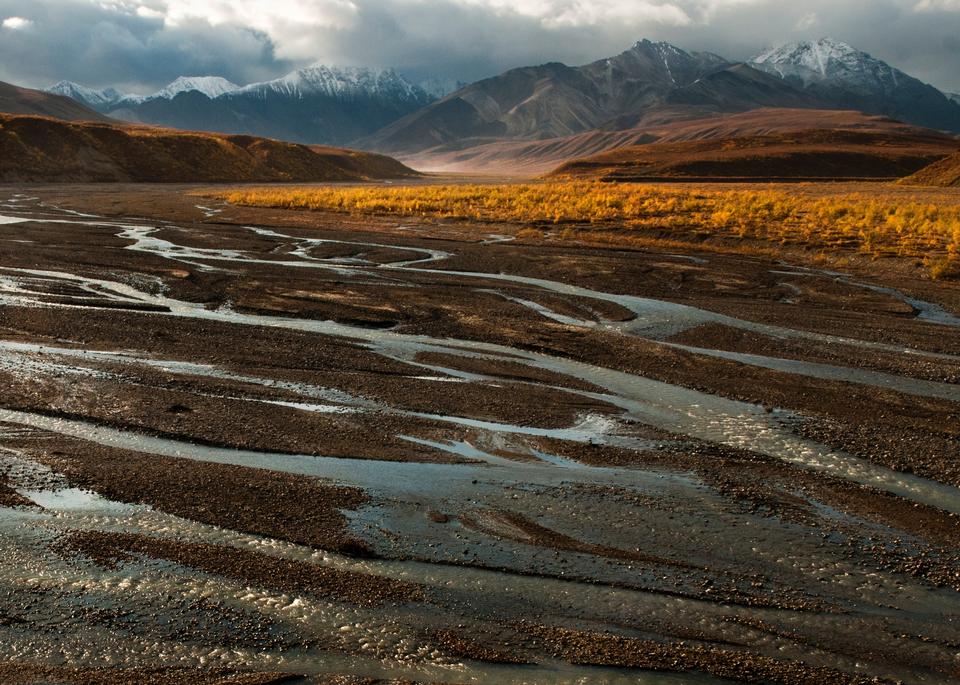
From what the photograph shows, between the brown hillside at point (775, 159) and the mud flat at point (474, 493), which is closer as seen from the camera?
the mud flat at point (474, 493)

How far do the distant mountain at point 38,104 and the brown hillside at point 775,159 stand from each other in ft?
416

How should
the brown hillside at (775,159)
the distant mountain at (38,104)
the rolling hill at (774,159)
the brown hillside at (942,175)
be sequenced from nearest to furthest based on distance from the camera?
the brown hillside at (942,175) < the rolling hill at (774,159) < the brown hillside at (775,159) < the distant mountain at (38,104)

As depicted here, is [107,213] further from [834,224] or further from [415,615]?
[415,615]

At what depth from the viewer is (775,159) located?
95812mm

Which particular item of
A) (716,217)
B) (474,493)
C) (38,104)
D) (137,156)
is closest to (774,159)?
(716,217)

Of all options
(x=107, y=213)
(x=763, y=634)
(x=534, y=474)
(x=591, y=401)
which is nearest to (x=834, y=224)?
(x=591, y=401)

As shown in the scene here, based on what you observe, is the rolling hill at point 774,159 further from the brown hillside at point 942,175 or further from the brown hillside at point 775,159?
the brown hillside at point 942,175

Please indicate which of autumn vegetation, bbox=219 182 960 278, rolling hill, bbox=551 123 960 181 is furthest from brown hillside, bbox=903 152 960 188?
rolling hill, bbox=551 123 960 181

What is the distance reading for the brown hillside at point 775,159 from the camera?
302ft

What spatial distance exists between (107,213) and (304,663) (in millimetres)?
41610

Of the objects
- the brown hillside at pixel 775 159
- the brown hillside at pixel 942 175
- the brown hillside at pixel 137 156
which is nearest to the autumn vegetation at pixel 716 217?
the brown hillside at pixel 942 175

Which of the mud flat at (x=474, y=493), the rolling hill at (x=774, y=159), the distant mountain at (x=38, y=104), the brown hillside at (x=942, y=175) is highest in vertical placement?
the distant mountain at (x=38, y=104)

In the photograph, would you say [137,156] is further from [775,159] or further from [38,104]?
[38,104]

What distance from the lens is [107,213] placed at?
42.2 m
